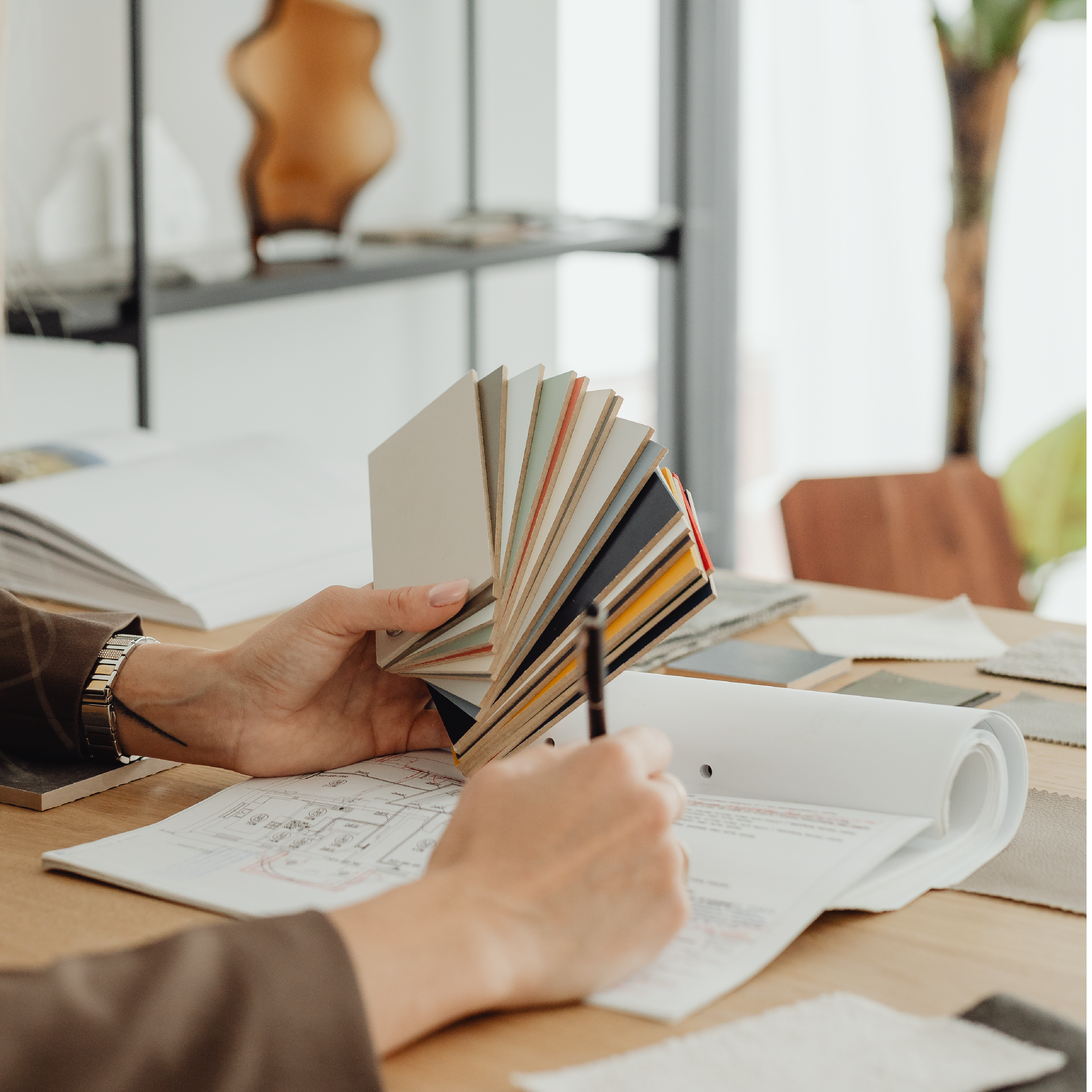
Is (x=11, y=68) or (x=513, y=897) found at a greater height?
(x=11, y=68)

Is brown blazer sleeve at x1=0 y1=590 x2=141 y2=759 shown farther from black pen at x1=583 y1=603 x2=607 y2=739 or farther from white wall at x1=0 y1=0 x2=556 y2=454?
white wall at x1=0 y1=0 x2=556 y2=454

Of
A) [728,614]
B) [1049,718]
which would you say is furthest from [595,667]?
[728,614]

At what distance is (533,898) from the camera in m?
0.56

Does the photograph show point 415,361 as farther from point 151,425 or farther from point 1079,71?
point 1079,71

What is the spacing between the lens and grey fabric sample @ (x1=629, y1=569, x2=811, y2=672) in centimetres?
105

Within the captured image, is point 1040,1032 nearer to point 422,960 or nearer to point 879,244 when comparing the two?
point 422,960

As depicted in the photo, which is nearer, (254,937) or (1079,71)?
(254,937)

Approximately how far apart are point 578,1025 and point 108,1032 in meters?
0.18

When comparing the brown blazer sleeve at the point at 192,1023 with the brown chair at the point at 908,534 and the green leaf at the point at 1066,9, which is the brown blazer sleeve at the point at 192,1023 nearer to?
the brown chair at the point at 908,534

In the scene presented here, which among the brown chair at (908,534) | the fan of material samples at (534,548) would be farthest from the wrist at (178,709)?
the brown chair at (908,534)

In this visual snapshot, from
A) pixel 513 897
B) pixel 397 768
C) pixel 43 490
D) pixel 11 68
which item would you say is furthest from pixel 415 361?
pixel 513 897

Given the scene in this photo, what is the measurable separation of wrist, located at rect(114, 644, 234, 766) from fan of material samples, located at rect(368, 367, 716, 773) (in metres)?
0.13

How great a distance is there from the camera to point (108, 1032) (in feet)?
1.58

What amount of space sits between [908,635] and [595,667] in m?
0.62
